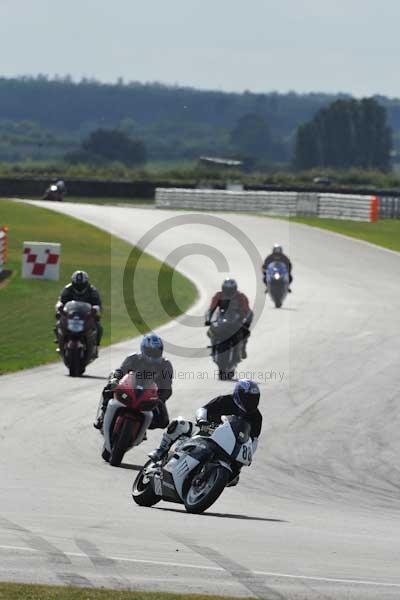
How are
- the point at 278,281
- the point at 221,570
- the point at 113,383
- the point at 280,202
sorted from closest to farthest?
the point at 221,570 → the point at 113,383 → the point at 278,281 → the point at 280,202

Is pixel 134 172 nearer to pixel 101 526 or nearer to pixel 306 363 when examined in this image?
pixel 306 363

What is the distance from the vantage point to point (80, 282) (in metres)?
22.5

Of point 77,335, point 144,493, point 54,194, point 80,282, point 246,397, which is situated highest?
point 246,397

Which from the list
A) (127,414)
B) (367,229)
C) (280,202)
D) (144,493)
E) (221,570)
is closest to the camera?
(221,570)

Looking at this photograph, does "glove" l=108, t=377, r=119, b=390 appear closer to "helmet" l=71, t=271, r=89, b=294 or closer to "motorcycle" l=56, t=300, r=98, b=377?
"motorcycle" l=56, t=300, r=98, b=377

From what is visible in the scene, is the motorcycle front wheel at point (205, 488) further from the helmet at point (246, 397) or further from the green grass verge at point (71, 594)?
the green grass verge at point (71, 594)

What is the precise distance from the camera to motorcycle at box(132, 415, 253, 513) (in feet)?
39.1

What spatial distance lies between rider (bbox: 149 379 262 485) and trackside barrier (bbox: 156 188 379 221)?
53476 mm

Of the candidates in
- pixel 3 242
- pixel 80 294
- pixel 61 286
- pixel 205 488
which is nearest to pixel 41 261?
pixel 61 286

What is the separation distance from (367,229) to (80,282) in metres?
40.3

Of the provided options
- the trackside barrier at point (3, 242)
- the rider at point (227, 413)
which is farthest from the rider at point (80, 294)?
the trackside barrier at point (3, 242)

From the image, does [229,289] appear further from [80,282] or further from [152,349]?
[152,349]

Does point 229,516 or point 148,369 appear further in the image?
point 148,369

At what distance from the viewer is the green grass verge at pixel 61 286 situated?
1103 inches
